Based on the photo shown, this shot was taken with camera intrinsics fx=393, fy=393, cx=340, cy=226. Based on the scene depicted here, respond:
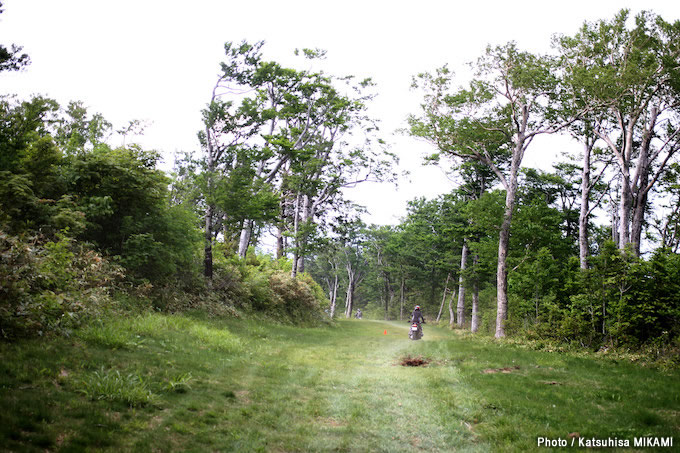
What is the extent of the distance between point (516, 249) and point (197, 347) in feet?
63.1

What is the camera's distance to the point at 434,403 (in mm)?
7371

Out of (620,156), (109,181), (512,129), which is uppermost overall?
(512,129)

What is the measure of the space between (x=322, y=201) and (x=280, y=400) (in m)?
25.7

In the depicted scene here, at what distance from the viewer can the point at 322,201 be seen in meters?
32.2

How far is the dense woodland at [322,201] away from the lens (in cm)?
1011

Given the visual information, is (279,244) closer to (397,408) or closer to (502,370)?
(502,370)

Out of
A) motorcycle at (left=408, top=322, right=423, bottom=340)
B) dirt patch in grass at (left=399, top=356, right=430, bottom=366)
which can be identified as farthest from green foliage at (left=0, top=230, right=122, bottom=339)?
motorcycle at (left=408, top=322, right=423, bottom=340)

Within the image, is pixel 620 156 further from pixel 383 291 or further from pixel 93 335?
pixel 383 291

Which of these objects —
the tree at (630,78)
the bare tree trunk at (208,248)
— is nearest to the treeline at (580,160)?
the tree at (630,78)

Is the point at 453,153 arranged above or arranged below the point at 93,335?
above

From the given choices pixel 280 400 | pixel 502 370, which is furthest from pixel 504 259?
pixel 280 400

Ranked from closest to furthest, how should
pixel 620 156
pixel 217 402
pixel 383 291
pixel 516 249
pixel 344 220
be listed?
pixel 217 402 → pixel 620 156 → pixel 516 249 → pixel 344 220 → pixel 383 291

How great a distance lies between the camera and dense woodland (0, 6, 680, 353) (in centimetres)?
1011

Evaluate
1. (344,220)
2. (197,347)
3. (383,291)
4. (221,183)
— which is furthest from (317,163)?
(383,291)
